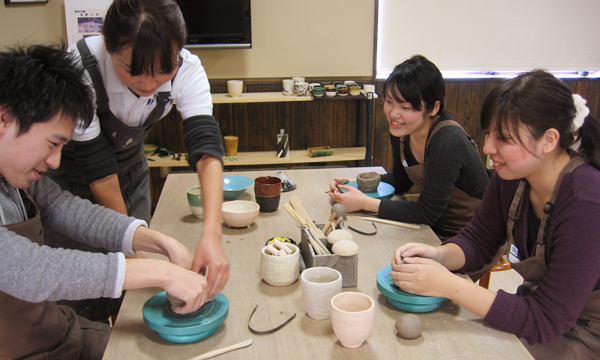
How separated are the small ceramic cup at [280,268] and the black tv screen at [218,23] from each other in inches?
115

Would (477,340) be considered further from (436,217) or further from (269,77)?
(269,77)

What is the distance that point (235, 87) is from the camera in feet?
12.4

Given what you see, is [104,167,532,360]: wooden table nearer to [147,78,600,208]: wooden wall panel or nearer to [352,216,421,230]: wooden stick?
[352,216,421,230]: wooden stick

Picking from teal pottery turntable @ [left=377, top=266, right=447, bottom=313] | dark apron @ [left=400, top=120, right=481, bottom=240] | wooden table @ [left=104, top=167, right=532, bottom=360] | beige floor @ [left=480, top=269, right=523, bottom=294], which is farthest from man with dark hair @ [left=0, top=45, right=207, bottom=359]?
beige floor @ [left=480, top=269, right=523, bottom=294]

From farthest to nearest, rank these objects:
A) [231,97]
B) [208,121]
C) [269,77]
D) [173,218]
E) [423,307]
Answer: [269,77]
[231,97]
[173,218]
[208,121]
[423,307]

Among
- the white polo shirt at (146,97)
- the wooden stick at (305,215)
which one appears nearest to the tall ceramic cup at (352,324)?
the wooden stick at (305,215)

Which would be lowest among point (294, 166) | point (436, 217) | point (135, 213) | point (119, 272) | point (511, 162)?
point (294, 166)

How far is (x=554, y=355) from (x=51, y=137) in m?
1.37

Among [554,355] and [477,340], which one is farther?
[554,355]

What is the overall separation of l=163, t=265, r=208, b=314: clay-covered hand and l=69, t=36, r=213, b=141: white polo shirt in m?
0.74

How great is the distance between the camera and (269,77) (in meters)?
4.11

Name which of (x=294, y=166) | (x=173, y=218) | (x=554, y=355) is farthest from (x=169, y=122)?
(x=554, y=355)

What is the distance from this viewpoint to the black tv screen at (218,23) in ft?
12.4

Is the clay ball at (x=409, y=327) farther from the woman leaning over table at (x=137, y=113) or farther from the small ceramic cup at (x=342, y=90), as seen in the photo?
the small ceramic cup at (x=342, y=90)
